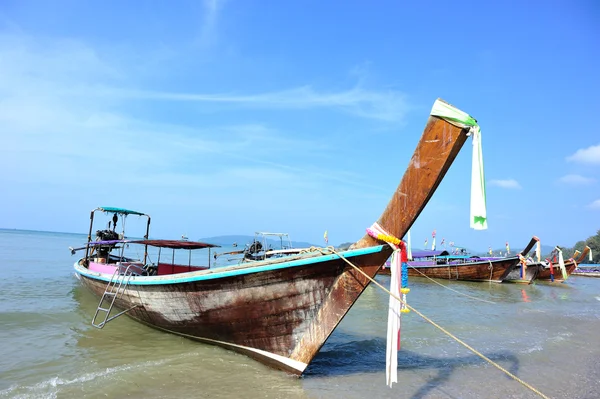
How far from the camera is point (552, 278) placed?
26.9 m

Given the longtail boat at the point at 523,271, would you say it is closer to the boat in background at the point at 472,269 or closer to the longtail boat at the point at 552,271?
the boat in background at the point at 472,269

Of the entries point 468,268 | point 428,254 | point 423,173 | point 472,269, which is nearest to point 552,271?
point 472,269

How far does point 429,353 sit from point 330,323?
12.5 feet

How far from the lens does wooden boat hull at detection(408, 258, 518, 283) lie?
915 inches

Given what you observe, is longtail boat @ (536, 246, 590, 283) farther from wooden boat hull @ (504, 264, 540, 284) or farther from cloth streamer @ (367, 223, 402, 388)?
cloth streamer @ (367, 223, 402, 388)

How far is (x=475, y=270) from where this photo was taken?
23.8m

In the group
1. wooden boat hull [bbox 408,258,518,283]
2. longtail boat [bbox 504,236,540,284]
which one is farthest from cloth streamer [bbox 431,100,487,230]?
longtail boat [bbox 504,236,540,284]

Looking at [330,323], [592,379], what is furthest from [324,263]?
[592,379]

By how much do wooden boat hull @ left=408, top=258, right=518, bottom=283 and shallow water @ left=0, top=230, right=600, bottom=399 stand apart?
1122 cm

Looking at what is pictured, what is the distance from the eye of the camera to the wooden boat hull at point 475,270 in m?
23.2

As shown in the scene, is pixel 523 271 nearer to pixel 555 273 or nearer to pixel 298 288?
pixel 555 273

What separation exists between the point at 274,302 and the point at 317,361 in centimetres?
215

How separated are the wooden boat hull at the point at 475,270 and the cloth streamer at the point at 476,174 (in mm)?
20508

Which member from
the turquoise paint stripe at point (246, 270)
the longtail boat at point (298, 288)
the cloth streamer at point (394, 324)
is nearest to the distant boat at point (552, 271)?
the cloth streamer at point (394, 324)
